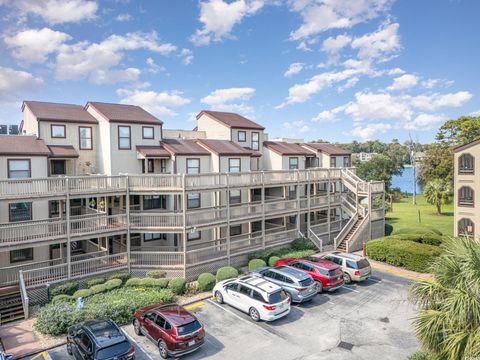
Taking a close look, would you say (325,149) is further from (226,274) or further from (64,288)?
(64,288)

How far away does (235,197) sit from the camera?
A: 2962 centimetres

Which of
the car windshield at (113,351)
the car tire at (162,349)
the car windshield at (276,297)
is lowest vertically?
the car tire at (162,349)

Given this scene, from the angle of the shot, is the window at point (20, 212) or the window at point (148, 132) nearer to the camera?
the window at point (20, 212)

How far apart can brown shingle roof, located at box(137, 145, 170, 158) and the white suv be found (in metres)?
11.5

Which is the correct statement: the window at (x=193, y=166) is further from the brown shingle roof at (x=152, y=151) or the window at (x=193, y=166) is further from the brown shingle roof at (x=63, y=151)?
the brown shingle roof at (x=63, y=151)

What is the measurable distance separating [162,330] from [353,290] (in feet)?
40.6

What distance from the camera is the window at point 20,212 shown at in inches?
809

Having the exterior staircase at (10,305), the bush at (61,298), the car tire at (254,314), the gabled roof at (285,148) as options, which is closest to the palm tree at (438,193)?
the gabled roof at (285,148)

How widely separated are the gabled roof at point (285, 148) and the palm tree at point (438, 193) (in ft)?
74.8

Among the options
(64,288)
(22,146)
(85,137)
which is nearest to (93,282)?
(64,288)

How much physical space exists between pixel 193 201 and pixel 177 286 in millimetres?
7973

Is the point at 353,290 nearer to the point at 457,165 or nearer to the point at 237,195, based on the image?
the point at 237,195

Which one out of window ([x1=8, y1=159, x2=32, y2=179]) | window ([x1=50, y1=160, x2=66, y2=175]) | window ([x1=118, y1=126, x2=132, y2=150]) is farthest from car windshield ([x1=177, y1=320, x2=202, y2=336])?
window ([x1=50, y1=160, x2=66, y2=175])

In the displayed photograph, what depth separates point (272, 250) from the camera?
27.2 meters
